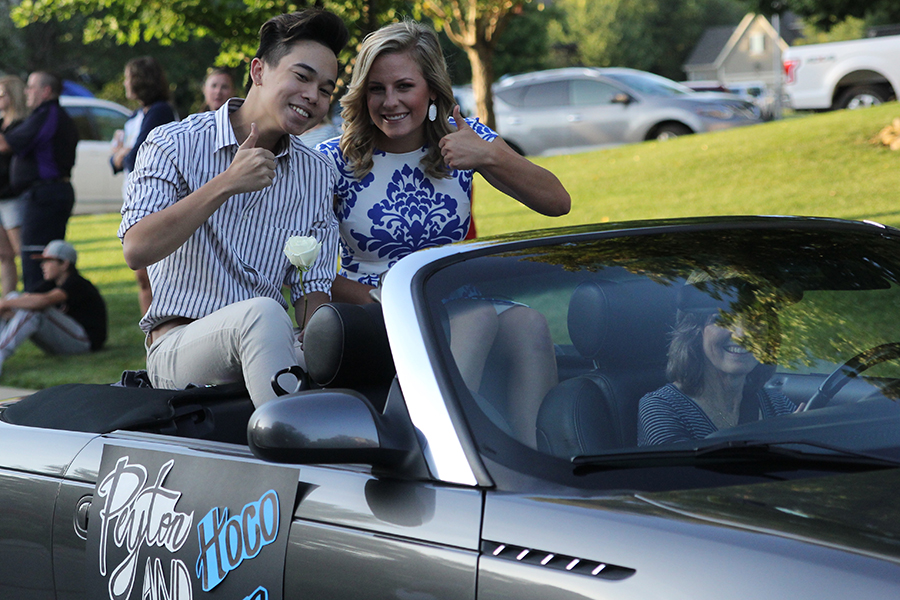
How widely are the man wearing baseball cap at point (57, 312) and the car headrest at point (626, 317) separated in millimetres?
5953

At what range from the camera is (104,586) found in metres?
2.30

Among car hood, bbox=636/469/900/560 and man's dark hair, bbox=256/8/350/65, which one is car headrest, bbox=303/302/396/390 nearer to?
car hood, bbox=636/469/900/560

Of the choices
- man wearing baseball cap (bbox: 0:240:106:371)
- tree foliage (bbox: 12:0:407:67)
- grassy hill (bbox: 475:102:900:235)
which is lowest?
man wearing baseball cap (bbox: 0:240:106:371)

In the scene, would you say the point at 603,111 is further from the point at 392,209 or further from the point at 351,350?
the point at 351,350

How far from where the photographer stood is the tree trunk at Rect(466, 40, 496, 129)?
1794 cm

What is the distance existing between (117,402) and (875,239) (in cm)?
190

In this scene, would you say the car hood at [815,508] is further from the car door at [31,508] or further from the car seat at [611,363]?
the car door at [31,508]

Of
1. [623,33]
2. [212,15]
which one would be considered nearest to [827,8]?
[212,15]

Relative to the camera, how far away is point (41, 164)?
26.5ft

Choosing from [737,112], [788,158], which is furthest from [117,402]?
[737,112]

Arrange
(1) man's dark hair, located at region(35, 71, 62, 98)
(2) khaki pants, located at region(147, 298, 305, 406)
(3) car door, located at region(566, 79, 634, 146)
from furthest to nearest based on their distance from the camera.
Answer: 1. (3) car door, located at region(566, 79, 634, 146)
2. (1) man's dark hair, located at region(35, 71, 62, 98)
3. (2) khaki pants, located at region(147, 298, 305, 406)

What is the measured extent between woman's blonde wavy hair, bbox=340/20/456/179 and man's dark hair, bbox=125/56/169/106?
3.70 m

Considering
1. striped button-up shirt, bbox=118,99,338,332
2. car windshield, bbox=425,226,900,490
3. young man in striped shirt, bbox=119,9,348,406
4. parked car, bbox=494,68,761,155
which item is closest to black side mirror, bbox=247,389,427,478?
car windshield, bbox=425,226,900,490

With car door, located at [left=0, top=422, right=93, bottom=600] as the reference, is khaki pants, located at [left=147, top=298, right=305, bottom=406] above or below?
above
